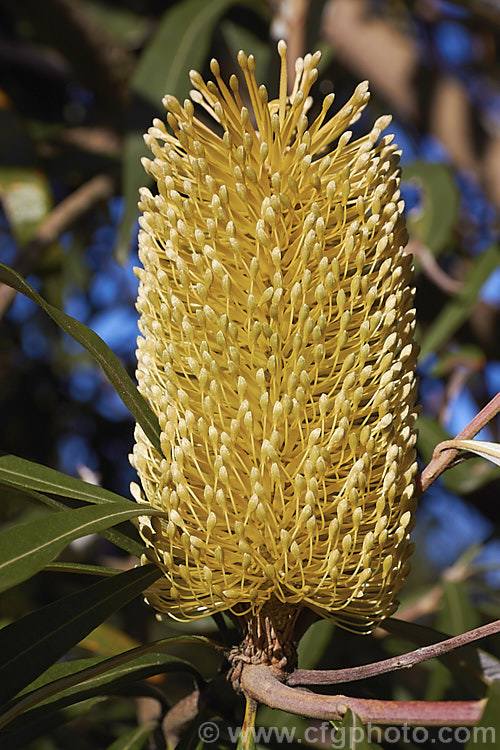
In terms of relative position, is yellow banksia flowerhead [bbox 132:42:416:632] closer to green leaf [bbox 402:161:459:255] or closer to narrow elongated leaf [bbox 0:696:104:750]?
narrow elongated leaf [bbox 0:696:104:750]

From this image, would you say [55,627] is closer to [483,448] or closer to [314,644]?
[483,448]

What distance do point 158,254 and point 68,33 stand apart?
1413 millimetres

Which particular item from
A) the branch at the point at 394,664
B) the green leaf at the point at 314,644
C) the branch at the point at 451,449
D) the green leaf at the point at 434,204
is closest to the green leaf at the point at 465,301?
the green leaf at the point at 434,204

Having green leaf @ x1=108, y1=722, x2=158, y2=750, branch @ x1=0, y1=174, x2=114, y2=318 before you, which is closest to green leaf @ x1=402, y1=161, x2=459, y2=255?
branch @ x1=0, y1=174, x2=114, y2=318

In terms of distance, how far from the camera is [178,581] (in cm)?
72

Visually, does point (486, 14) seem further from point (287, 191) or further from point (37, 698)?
point (37, 698)

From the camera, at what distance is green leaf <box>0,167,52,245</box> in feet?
5.35

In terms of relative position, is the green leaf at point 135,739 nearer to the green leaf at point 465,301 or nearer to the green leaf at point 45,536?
the green leaf at point 45,536

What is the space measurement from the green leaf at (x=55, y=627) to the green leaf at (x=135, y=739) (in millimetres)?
405

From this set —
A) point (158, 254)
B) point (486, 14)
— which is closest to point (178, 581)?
point (158, 254)

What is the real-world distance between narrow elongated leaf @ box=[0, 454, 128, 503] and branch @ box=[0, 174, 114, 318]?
27.7 inches

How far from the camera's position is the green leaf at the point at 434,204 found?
1811mm

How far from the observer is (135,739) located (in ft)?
3.24

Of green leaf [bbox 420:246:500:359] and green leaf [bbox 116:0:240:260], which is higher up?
green leaf [bbox 116:0:240:260]
